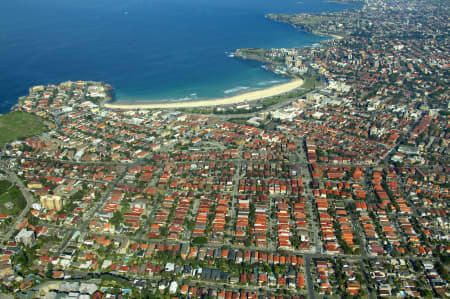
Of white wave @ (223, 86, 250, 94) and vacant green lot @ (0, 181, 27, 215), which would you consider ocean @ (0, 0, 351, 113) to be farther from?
vacant green lot @ (0, 181, 27, 215)

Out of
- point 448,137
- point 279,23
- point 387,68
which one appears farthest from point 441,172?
point 279,23

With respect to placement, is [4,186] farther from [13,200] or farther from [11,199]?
[13,200]

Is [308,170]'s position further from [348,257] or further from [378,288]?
[378,288]

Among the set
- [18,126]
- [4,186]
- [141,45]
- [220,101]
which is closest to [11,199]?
[4,186]

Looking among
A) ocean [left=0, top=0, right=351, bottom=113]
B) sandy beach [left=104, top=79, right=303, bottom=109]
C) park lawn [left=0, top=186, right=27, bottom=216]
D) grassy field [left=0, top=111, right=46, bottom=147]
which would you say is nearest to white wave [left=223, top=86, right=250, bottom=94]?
ocean [left=0, top=0, right=351, bottom=113]

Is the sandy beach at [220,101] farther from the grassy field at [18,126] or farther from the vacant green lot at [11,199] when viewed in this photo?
the vacant green lot at [11,199]

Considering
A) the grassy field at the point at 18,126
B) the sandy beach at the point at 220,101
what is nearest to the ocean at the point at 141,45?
the sandy beach at the point at 220,101
